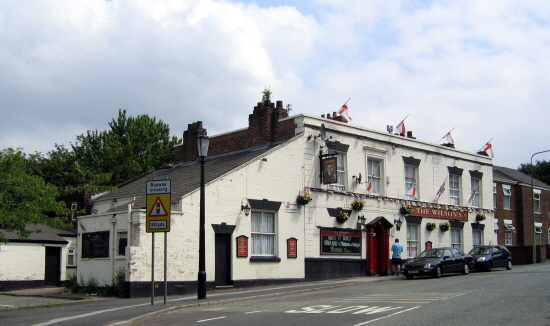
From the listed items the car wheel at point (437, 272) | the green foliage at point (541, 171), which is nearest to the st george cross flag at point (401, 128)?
the car wheel at point (437, 272)

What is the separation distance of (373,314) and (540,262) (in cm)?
3154

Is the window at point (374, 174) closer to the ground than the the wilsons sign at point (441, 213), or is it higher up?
higher up

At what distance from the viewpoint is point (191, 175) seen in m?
26.3

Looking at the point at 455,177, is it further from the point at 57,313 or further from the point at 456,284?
the point at 57,313

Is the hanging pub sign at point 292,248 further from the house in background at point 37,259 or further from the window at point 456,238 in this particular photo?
the window at point 456,238

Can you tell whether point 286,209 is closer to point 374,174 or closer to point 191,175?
point 191,175

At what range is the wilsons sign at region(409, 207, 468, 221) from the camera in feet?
105

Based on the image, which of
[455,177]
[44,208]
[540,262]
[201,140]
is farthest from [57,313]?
[540,262]

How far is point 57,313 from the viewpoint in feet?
53.1

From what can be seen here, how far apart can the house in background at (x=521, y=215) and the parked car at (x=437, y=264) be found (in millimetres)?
12324

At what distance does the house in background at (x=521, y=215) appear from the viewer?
134 feet

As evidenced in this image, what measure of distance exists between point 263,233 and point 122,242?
5.82 m

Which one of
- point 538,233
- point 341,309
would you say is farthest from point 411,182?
point 538,233

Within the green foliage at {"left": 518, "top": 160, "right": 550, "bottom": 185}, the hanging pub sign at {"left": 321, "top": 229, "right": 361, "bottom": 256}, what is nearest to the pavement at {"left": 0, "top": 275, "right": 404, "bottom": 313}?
the hanging pub sign at {"left": 321, "top": 229, "right": 361, "bottom": 256}
